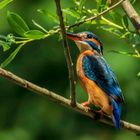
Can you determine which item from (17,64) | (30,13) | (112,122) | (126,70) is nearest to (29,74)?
(17,64)

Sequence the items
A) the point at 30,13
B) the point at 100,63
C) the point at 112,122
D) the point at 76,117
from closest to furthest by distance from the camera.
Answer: the point at 112,122 → the point at 100,63 → the point at 30,13 → the point at 76,117

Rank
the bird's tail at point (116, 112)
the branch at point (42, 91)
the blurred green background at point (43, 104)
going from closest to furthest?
the branch at point (42, 91), the bird's tail at point (116, 112), the blurred green background at point (43, 104)

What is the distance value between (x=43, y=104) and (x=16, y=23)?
6.04 metres

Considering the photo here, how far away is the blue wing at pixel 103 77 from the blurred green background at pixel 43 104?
3.68 metres

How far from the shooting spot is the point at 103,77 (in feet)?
13.3

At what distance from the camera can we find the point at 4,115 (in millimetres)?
9070

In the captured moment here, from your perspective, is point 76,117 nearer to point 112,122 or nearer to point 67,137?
point 67,137

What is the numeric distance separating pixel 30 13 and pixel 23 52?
22.4 inches

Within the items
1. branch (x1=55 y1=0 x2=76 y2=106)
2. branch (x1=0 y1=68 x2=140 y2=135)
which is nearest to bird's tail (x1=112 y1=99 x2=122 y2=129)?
branch (x1=0 y1=68 x2=140 y2=135)

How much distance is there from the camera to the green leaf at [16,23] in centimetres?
275

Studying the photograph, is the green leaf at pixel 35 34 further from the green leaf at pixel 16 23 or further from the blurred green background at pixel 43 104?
the blurred green background at pixel 43 104

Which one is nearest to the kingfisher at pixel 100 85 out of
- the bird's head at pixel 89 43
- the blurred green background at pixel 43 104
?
the bird's head at pixel 89 43

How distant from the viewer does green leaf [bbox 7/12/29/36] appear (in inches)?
108

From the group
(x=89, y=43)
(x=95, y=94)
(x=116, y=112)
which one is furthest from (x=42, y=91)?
(x=89, y=43)
